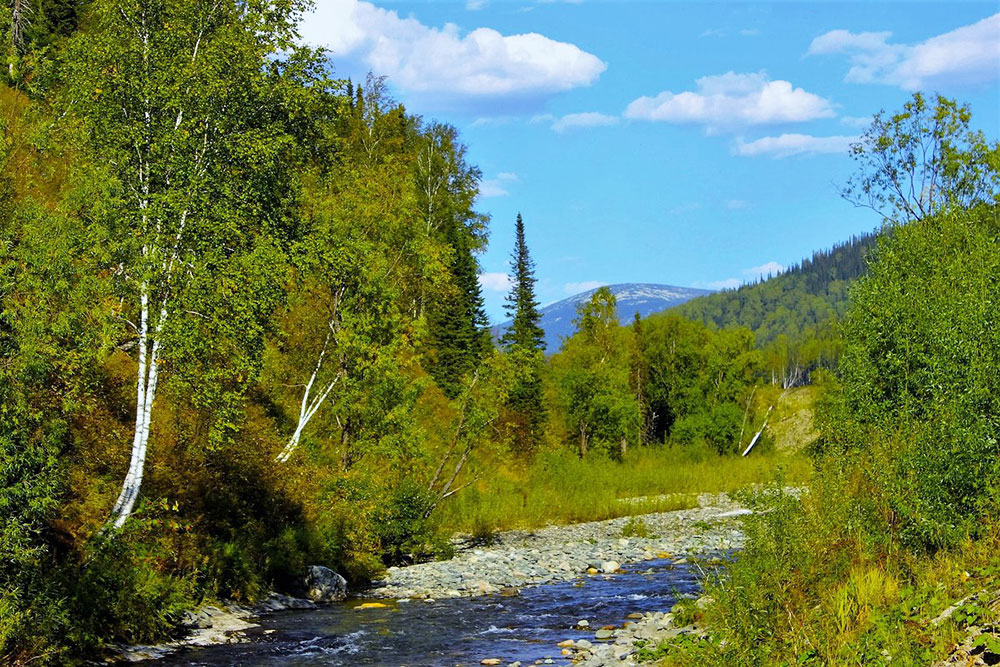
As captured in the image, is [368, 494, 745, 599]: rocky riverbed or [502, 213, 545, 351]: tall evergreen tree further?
[502, 213, 545, 351]: tall evergreen tree

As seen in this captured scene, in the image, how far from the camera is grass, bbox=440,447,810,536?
3550cm

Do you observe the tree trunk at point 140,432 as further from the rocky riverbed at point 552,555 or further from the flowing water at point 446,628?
the rocky riverbed at point 552,555

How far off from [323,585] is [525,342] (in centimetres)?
4550

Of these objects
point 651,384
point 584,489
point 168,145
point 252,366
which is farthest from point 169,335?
point 651,384

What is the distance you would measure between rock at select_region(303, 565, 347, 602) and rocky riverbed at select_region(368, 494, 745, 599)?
103cm

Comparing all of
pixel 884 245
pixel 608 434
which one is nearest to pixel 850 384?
pixel 884 245

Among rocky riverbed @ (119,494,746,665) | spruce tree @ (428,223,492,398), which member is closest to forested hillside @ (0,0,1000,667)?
rocky riverbed @ (119,494,746,665)

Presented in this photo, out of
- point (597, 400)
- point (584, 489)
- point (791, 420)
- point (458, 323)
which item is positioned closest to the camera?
point (584, 489)

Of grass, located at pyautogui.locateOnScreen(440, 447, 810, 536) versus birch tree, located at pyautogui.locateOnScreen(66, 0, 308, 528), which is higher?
birch tree, located at pyautogui.locateOnScreen(66, 0, 308, 528)

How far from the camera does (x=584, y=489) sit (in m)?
47.3

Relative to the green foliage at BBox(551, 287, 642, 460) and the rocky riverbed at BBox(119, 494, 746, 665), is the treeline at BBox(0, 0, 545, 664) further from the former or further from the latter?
the green foliage at BBox(551, 287, 642, 460)

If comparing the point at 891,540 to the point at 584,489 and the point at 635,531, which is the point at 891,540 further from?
the point at 584,489

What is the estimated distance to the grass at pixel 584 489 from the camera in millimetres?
35500

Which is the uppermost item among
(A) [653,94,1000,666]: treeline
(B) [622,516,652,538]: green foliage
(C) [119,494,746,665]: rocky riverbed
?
(A) [653,94,1000,666]: treeline
